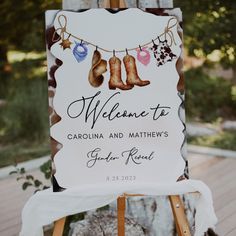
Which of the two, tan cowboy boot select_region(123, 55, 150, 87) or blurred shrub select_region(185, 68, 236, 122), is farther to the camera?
blurred shrub select_region(185, 68, 236, 122)

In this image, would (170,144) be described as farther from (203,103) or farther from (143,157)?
(203,103)

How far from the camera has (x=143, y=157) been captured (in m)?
1.69

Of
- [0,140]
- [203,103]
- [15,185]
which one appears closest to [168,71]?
[15,185]

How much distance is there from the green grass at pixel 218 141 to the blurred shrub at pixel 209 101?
697 millimetres

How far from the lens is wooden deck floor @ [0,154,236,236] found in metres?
2.59

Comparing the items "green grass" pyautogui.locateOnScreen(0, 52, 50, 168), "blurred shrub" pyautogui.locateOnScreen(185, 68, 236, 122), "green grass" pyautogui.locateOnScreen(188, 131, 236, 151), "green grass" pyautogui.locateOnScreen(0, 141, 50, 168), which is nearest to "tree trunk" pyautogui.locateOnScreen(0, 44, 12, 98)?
"green grass" pyautogui.locateOnScreen(0, 52, 50, 168)

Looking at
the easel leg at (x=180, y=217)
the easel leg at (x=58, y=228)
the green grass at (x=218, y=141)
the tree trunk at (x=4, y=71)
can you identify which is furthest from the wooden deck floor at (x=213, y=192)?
the tree trunk at (x=4, y=71)

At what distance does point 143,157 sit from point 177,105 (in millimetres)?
230

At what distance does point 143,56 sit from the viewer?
1688 millimetres

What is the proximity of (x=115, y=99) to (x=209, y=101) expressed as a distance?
154 inches

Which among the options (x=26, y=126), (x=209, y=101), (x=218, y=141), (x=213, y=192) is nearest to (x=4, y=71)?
(x=26, y=126)

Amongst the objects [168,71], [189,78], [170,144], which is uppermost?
[168,71]

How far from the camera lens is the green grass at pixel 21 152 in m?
4.09

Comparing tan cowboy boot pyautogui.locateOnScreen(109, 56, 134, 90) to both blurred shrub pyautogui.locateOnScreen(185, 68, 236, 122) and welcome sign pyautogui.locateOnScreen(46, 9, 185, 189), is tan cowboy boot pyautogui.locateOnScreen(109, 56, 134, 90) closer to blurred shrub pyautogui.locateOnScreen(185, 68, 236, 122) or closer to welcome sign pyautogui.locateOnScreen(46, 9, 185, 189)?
welcome sign pyautogui.locateOnScreen(46, 9, 185, 189)
